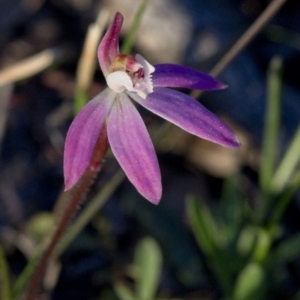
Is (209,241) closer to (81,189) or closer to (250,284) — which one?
(250,284)

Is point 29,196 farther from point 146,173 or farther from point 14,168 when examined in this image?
point 146,173

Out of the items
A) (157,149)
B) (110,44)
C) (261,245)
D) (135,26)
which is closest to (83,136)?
(110,44)

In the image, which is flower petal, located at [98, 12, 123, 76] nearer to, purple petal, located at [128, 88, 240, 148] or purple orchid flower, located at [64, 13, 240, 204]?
purple orchid flower, located at [64, 13, 240, 204]

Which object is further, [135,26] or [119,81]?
[135,26]

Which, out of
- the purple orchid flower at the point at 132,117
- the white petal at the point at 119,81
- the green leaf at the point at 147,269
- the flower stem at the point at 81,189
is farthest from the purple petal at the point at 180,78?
the green leaf at the point at 147,269

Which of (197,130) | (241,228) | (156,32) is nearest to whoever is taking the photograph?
(197,130)

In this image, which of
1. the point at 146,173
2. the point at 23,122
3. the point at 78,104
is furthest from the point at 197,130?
the point at 23,122

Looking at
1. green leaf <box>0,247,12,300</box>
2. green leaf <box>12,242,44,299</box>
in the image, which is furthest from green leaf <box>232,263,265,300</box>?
green leaf <box>0,247,12,300</box>
